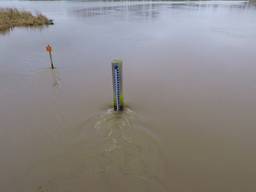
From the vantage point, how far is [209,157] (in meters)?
3.01

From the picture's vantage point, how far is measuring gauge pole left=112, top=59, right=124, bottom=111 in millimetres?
3514

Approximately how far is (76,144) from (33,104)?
210 cm

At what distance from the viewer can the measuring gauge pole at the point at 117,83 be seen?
3514mm

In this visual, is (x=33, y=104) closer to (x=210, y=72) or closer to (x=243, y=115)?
(x=243, y=115)

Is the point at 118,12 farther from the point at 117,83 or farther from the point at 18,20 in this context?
the point at 117,83

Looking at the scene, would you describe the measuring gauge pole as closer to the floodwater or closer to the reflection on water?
the floodwater

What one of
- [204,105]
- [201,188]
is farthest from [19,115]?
[204,105]

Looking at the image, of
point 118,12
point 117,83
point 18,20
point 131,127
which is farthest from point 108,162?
point 118,12

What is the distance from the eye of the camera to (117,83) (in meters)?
3.72

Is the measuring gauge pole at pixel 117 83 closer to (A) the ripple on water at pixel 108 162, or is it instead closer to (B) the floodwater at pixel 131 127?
(B) the floodwater at pixel 131 127

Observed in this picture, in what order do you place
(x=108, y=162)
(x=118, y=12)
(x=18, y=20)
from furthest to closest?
(x=118, y=12), (x=18, y=20), (x=108, y=162)

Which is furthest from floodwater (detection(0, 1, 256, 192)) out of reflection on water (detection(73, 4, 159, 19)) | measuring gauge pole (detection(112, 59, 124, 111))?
reflection on water (detection(73, 4, 159, 19))

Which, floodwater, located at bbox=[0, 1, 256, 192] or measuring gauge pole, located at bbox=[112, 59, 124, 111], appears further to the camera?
measuring gauge pole, located at bbox=[112, 59, 124, 111]

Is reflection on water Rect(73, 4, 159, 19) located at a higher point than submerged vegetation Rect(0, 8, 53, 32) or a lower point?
higher
